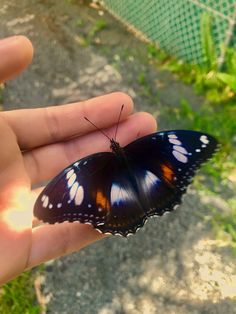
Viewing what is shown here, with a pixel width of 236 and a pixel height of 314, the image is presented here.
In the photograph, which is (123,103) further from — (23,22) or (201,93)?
(23,22)

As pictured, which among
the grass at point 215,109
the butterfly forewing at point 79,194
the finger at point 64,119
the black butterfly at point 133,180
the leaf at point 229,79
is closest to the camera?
the butterfly forewing at point 79,194

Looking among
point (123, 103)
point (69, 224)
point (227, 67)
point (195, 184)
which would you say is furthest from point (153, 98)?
point (69, 224)

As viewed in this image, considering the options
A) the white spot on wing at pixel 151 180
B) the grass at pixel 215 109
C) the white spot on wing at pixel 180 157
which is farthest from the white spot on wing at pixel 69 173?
the grass at pixel 215 109

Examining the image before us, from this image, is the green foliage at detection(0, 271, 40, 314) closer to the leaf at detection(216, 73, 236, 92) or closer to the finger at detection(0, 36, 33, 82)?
the finger at detection(0, 36, 33, 82)

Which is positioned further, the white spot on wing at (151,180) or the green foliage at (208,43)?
the green foliage at (208,43)

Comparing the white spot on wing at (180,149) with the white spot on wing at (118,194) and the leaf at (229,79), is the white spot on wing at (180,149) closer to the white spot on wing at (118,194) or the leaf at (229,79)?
the white spot on wing at (118,194)

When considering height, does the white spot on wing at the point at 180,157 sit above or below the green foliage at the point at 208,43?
above

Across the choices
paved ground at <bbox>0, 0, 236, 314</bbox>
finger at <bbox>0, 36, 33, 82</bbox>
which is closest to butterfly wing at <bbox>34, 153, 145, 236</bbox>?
finger at <bbox>0, 36, 33, 82</bbox>

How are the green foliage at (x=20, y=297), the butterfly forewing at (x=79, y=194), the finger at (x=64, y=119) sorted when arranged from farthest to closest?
1. the green foliage at (x=20, y=297)
2. the finger at (x=64, y=119)
3. the butterfly forewing at (x=79, y=194)
